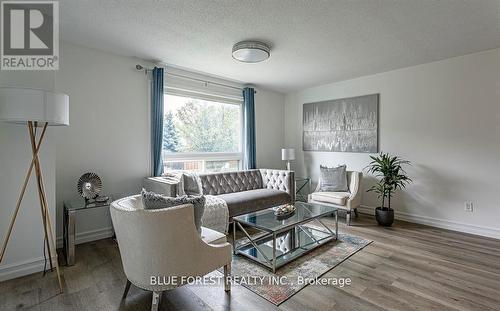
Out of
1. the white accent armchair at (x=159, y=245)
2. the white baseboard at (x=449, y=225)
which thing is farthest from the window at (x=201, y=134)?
the white baseboard at (x=449, y=225)

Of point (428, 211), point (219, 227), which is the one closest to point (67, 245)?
point (219, 227)

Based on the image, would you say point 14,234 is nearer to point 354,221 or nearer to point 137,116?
point 137,116

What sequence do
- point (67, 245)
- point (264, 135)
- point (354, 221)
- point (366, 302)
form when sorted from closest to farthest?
point (366, 302), point (67, 245), point (354, 221), point (264, 135)

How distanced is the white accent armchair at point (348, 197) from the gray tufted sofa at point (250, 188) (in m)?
0.50

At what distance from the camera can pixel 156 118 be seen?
3.71 meters

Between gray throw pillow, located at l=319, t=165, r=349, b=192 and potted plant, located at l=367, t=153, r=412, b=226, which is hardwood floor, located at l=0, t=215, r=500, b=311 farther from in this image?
gray throw pillow, located at l=319, t=165, r=349, b=192

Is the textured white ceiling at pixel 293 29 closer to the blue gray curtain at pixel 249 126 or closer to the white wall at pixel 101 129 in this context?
the white wall at pixel 101 129

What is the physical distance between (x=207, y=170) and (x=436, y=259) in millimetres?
3490

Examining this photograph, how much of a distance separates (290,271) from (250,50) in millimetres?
2495

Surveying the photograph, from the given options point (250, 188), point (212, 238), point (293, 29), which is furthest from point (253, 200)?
point (293, 29)

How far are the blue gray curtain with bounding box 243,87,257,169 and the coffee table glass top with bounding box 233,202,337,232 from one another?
6.25ft

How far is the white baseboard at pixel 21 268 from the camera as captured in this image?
2.26m

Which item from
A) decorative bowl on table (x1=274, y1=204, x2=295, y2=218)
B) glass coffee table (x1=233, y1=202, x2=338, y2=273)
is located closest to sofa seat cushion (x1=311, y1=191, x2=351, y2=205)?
glass coffee table (x1=233, y1=202, x2=338, y2=273)

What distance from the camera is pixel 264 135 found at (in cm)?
550
